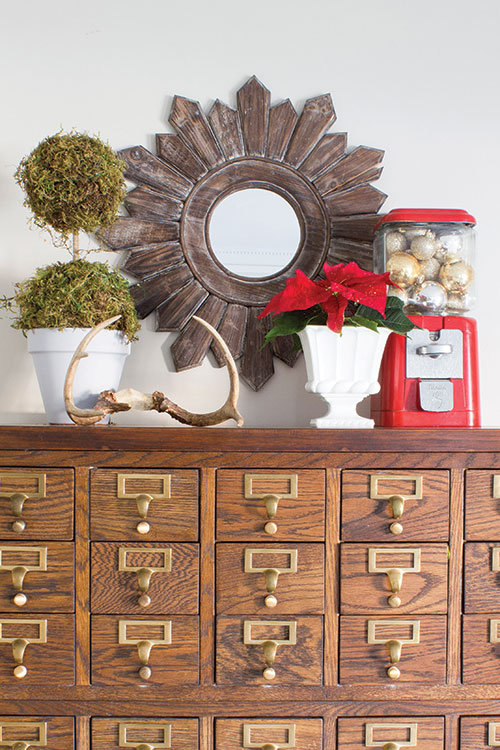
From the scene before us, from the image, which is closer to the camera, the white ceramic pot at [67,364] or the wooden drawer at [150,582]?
the wooden drawer at [150,582]

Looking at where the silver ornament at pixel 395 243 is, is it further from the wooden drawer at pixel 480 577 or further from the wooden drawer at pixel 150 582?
the wooden drawer at pixel 150 582

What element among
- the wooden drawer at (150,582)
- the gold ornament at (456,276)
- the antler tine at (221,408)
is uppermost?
the gold ornament at (456,276)

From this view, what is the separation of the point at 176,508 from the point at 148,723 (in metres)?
0.45

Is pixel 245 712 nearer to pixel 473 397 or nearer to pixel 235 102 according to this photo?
pixel 473 397

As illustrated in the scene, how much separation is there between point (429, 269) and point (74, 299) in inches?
33.7

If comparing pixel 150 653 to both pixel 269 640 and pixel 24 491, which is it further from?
pixel 24 491

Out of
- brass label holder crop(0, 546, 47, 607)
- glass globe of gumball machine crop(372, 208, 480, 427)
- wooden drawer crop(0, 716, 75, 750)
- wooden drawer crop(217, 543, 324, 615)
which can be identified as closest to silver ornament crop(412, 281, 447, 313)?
glass globe of gumball machine crop(372, 208, 480, 427)

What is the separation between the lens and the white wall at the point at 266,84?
1673 mm

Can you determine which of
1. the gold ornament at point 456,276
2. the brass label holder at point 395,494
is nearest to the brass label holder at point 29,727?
the brass label holder at point 395,494

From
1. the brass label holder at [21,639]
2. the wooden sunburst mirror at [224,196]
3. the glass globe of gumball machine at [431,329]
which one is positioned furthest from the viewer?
the wooden sunburst mirror at [224,196]

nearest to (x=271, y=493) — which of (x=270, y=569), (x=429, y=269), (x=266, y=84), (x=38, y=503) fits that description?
(x=270, y=569)

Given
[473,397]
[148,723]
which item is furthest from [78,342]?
[473,397]

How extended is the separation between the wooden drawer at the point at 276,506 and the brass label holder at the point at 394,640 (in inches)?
8.5

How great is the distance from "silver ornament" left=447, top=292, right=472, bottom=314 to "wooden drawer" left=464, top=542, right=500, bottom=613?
578mm
